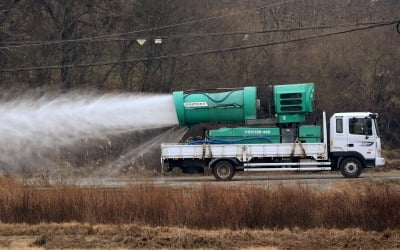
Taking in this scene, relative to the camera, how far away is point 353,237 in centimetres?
1673

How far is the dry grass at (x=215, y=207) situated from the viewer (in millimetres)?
17875

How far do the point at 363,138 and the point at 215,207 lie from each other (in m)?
12.2

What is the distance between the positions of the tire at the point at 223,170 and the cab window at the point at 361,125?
5362 mm

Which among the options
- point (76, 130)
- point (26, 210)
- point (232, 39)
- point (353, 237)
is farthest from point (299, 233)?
point (232, 39)

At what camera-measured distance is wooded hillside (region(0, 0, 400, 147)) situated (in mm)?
38062

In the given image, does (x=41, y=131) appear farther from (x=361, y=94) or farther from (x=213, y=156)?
(x=361, y=94)

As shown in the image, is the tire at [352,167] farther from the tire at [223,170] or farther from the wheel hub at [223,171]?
the wheel hub at [223,171]

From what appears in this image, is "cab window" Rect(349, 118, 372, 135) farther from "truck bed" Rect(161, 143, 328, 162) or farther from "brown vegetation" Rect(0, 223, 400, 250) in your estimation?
"brown vegetation" Rect(0, 223, 400, 250)

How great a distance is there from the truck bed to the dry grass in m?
8.87

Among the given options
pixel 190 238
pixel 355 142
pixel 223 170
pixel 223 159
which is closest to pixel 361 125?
pixel 355 142

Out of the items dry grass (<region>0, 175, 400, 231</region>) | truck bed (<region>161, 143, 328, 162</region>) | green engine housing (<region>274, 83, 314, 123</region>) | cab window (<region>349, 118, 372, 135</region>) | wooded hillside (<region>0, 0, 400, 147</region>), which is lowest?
dry grass (<region>0, 175, 400, 231</region>)

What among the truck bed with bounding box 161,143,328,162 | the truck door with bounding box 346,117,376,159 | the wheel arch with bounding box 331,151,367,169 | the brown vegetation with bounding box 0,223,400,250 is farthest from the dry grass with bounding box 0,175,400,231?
the truck door with bounding box 346,117,376,159

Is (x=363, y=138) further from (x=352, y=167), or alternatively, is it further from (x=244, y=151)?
(x=244, y=151)

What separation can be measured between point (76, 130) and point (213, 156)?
6.00 metres
